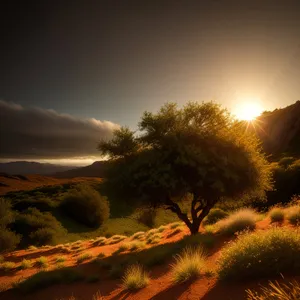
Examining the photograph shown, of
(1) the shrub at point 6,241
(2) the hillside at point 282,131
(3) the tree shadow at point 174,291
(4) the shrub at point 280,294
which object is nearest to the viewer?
(4) the shrub at point 280,294

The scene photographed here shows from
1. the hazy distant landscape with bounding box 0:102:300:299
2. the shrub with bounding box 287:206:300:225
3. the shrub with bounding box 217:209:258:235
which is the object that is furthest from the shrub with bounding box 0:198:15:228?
the shrub with bounding box 287:206:300:225

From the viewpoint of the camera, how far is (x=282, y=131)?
6581 centimetres

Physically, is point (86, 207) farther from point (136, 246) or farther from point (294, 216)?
point (294, 216)

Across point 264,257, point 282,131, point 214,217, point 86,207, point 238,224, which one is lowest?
point 86,207

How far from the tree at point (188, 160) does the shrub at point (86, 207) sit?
4210 cm

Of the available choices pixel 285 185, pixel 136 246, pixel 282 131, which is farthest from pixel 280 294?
pixel 282 131

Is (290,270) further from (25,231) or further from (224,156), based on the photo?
(25,231)

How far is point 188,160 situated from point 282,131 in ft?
188

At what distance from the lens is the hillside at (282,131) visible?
62466 mm

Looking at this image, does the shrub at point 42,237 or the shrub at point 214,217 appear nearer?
the shrub at point 214,217

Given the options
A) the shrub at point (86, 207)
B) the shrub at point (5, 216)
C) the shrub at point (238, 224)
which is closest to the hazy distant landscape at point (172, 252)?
the shrub at point (238, 224)

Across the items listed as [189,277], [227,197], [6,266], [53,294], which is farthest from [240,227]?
[6,266]

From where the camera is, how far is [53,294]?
37.5ft

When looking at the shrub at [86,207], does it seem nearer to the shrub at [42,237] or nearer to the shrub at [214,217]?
the shrub at [42,237]
